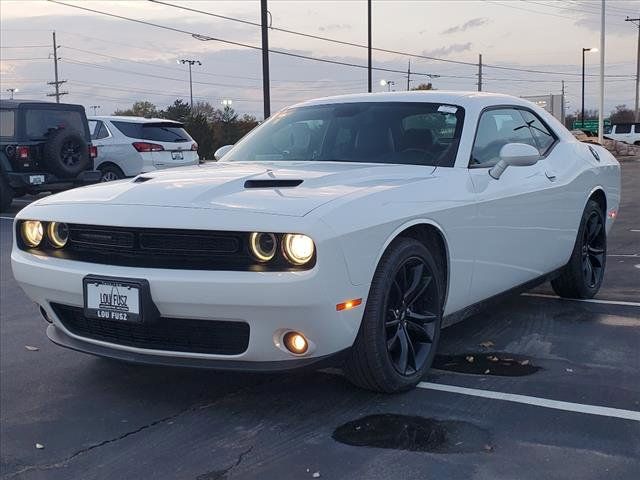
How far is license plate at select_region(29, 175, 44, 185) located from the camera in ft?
42.6

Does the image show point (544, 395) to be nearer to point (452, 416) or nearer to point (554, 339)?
point (452, 416)

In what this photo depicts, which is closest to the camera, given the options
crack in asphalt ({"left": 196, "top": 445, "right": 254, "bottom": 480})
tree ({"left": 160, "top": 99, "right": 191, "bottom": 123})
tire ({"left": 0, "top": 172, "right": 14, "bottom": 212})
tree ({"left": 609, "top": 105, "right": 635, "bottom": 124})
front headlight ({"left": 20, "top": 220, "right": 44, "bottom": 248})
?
crack in asphalt ({"left": 196, "top": 445, "right": 254, "bottom": 480})

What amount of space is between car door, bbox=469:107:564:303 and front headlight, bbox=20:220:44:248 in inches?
92.1

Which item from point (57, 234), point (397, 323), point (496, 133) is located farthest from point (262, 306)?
point (496, 133)

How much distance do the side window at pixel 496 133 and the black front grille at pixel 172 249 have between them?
Answer: 1.82 meters

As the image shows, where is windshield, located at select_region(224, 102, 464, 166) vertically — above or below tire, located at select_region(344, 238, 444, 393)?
above

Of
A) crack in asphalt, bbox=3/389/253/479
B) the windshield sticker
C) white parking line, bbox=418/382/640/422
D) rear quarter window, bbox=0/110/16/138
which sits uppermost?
rear quarter window, bbox=0/110/16/138

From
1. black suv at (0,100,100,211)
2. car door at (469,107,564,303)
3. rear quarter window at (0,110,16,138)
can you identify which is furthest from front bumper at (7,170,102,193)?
car door at (469,107,564,303)

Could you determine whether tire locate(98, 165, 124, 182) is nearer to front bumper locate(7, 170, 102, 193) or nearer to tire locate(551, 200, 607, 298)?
front bumper locate(7, 170, 102, 193)

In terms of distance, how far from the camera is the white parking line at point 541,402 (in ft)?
11.9

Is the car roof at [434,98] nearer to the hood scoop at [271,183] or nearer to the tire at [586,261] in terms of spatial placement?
the tire at [586,261]

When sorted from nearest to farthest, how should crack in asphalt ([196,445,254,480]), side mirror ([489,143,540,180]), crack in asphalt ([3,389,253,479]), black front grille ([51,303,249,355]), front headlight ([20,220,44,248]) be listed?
crack in asphalt ([196,445,254,480]) → crack in asphalt ([3,389,253,479]) → black front grille ([51,303,249,355]) → front headlight ([20,220,44,248]) → side mirror ([489,143,540,180])

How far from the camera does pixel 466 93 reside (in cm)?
514

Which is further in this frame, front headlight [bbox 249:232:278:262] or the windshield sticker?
the windshield sticker
